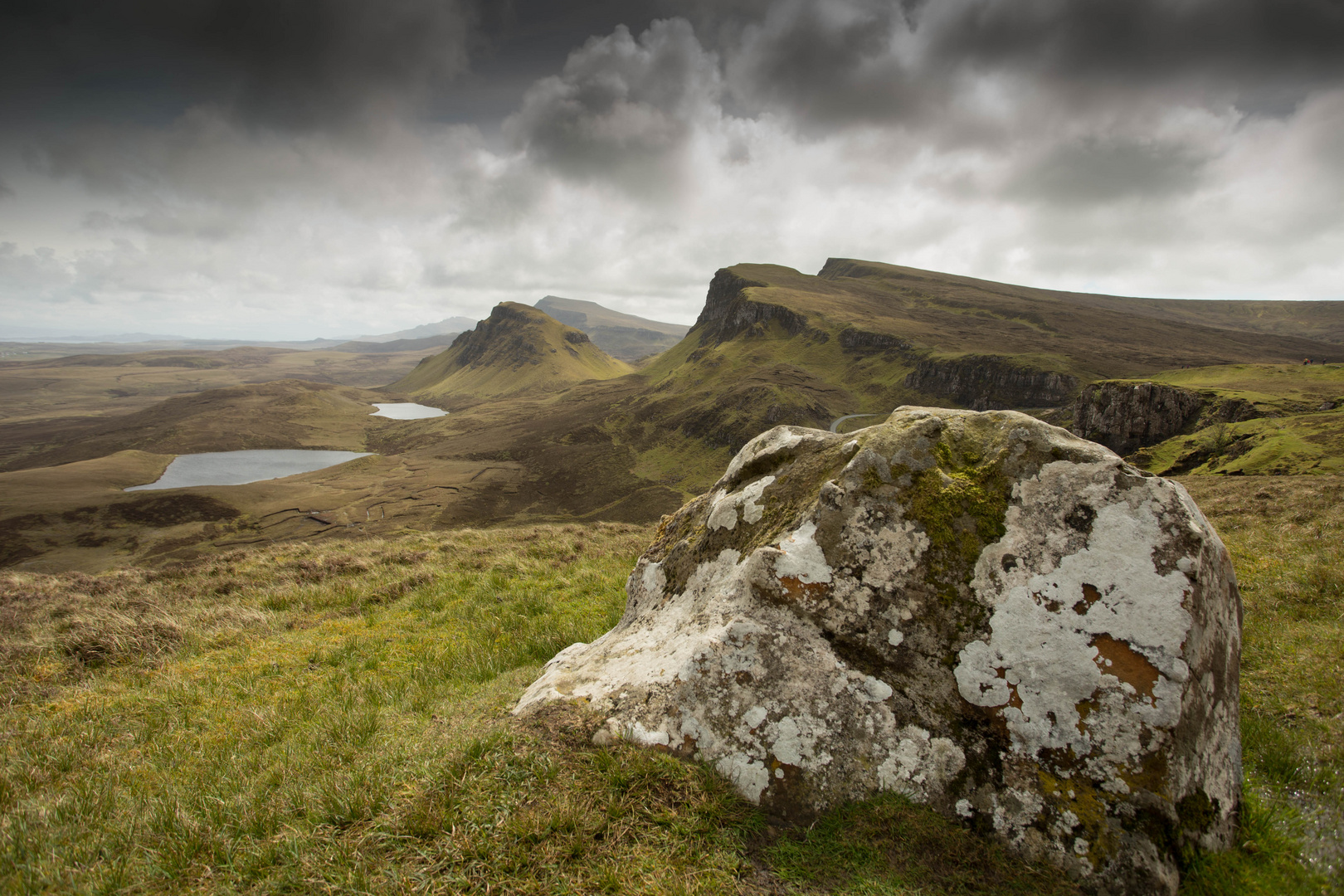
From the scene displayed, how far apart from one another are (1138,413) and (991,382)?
78835 mm

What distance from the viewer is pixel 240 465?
142375 mm

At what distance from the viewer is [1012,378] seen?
475ft

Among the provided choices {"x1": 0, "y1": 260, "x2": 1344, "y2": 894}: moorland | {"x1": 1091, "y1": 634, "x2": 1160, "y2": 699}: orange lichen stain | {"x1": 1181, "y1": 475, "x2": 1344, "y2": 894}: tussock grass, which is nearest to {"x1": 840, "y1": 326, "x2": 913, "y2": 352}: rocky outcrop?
{"x1": 0, "y1": 260, "x2": 1344, "y2": 894}: moorland

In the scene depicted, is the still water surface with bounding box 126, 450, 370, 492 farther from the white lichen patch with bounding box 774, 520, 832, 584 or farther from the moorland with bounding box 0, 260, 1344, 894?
the white lichen patch with bounding box 774, 520, 832, 584

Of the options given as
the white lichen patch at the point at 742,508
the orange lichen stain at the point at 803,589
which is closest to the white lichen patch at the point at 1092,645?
the orange lichen stain at the point at 803,589

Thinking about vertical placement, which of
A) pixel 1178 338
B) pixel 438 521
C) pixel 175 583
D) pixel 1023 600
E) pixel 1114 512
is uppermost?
pixel 1178 338

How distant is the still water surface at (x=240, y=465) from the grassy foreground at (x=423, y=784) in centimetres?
13935

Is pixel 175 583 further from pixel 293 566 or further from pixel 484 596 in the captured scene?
pixel 484 596

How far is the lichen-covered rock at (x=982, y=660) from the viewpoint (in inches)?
161

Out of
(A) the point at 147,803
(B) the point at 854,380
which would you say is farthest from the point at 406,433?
(A) the point at 147,803

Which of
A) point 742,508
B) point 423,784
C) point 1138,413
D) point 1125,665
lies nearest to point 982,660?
point 1125,665

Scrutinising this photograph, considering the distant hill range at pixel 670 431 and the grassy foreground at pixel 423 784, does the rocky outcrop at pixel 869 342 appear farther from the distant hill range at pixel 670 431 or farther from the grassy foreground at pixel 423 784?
the grassy foreground at pixel 423 784

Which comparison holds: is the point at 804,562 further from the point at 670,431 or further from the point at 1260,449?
the point at 670,431

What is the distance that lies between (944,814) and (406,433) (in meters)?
207
